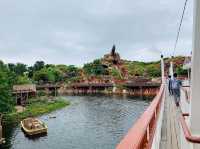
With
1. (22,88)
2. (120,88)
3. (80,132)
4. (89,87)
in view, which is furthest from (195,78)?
(89,87)

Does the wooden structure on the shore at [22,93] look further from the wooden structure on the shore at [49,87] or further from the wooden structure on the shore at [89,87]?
the wooden structure on the shore at [49,87]

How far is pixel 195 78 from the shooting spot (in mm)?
2402

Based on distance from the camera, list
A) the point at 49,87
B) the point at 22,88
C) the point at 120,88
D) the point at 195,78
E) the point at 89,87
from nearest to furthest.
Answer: the point at 195,78 → the point at 22,88 → the point at 120,88 → the point at 89,87 → the point at 49,87

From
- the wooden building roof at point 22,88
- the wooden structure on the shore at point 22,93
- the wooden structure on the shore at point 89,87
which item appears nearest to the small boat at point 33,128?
the wooden structure on the shore at point 22,93

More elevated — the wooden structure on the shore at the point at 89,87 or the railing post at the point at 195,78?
the railing post at the point at 195,78

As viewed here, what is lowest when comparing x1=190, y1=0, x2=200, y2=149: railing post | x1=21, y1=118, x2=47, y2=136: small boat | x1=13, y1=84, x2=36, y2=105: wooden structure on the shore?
x1=21, y1=118, x2=47, y2=136: small boat

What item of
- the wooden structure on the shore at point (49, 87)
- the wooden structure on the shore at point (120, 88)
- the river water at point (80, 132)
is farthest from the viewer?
the wooden structure on the shore at point (49, 87)

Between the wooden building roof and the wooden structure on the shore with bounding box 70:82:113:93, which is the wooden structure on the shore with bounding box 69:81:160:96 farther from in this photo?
the wooden building roof

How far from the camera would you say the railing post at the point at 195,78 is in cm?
237

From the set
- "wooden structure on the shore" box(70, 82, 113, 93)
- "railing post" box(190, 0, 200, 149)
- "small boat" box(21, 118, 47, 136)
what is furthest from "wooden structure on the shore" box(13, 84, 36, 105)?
"railing post" box(190, 0, 200, 149)

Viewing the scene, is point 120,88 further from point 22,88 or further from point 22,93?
point 22,93

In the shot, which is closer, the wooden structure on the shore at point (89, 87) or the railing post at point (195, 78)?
the railing post at point (195, 78)

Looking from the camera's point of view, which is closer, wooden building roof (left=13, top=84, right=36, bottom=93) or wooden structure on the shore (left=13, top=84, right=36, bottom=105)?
wooden structure on the shore (left=13, top=84, right=36, bottom=105)

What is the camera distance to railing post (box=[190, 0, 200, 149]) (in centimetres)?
237
